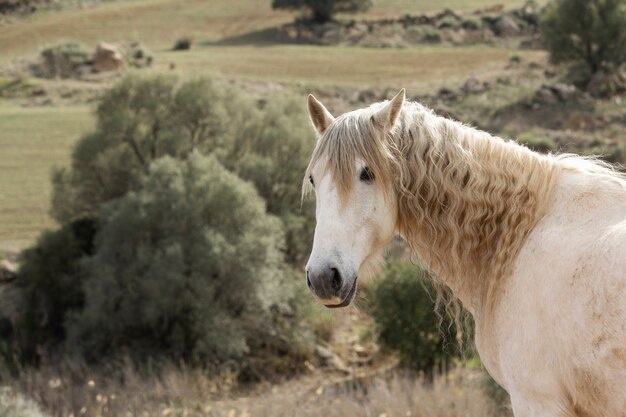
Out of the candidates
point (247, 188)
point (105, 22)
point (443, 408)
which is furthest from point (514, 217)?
point (105, 22)

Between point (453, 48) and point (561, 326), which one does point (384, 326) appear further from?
point (453, 48)

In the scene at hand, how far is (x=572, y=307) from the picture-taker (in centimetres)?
321

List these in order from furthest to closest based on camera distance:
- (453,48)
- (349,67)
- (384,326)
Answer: (453,48) → (349,67) → (384,326)

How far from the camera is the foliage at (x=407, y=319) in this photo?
14898 millimetres

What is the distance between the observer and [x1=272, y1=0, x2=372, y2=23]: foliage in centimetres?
4659

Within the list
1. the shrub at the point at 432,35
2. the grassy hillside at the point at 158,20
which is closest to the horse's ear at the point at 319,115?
the grassy hillside at the point at 158,20

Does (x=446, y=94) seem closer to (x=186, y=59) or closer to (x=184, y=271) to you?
(x=186, y=59)

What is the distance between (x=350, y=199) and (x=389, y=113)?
412mm

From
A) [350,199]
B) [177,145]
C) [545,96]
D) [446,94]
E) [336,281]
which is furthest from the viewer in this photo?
[446,94]

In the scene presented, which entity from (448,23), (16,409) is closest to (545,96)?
(448,23)

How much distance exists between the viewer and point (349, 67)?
35062 millimetres

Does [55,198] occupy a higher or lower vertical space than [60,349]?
higher

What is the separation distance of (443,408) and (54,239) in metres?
11.6

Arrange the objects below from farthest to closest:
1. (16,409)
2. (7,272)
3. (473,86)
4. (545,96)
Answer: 1. (473,86)
2. (545,96)
3. (7,272)
4. (16,409)
